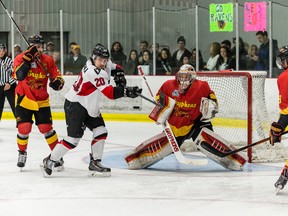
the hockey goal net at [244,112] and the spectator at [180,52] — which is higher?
the spectator at [180,52]

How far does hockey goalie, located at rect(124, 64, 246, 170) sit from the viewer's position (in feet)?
20.6

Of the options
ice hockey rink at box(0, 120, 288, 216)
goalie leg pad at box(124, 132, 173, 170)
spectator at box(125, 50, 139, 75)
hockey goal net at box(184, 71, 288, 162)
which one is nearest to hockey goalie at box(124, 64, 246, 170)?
goalie leg pad at box(124, 132, 173, 170)

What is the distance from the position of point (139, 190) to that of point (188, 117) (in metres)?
1.03

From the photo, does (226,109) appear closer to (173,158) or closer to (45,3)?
(173,158)

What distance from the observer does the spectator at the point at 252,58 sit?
1013 cm

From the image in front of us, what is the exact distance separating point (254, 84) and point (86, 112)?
2.14 metres

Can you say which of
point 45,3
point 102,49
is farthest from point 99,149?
point 45,3

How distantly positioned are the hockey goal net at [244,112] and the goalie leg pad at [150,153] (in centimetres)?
85

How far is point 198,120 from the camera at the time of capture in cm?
643

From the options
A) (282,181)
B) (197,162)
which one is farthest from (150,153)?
(282,181)

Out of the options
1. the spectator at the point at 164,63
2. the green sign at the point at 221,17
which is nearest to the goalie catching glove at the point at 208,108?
the green sign at the point at 221,17

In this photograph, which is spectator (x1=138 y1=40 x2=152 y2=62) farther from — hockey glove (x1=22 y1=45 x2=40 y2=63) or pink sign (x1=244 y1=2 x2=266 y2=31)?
hockey glove (x1=22 y1=45 x2=40 y2=63)

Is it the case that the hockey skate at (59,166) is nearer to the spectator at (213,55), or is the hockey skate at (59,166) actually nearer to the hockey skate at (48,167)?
the hockey skate at (48,167)

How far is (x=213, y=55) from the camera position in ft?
34.7
